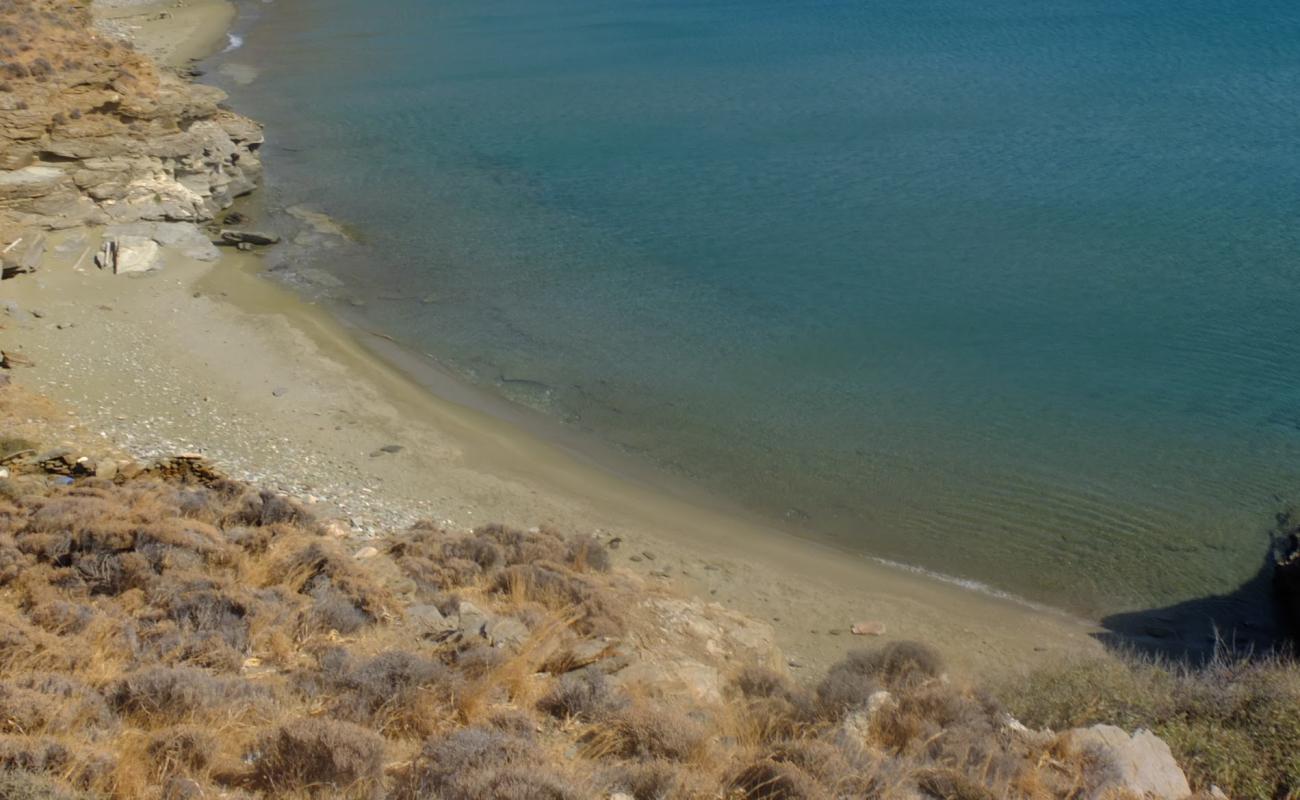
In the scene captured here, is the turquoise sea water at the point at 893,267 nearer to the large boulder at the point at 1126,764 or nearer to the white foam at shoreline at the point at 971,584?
the white foam at shoreline at the point at 971,584

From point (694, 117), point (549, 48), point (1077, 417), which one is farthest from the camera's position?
point (549, 48)

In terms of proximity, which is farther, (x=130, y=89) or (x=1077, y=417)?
(x=130, y=89)

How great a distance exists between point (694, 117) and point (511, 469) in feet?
66.6

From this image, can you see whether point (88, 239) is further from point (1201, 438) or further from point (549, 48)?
point (549, 48)

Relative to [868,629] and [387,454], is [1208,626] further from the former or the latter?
[387,454]

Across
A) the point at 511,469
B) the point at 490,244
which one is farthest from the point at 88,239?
the point at 511,469

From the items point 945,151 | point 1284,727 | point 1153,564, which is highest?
point 945,151

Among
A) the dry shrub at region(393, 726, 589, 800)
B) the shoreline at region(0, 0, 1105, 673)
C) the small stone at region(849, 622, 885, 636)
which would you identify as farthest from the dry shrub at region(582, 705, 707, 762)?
the small stone at region(849, 622, 885, 636)

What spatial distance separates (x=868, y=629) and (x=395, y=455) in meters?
6.91

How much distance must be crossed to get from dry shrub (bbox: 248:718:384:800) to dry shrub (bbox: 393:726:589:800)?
214 millimetres

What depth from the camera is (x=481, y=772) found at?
6457 millimetres

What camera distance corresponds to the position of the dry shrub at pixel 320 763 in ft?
21.1

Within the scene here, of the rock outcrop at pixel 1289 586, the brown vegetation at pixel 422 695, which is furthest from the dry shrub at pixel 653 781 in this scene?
the rock outcrop at pixel 1289 586

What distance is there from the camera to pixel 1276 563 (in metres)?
13.4
